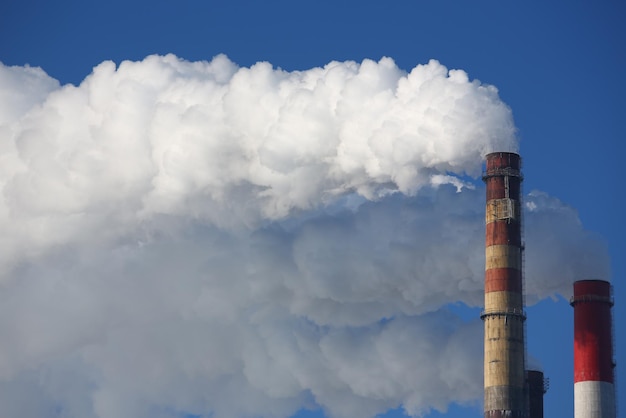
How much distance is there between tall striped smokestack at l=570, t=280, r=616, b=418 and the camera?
67188 millimetres

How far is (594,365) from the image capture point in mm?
67250

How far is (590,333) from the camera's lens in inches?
2665

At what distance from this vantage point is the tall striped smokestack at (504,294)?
66562 mm

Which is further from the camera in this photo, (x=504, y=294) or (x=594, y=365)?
(x=504, y=294)

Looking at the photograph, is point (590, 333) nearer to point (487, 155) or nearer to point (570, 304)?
point (570, 304)

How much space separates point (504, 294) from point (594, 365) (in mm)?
5750

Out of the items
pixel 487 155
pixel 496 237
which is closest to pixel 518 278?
pixel 496 237

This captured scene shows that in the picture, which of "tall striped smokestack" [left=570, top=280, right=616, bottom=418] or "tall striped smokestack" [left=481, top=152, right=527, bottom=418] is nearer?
"tall striped smokestack" [left=481, top=152, right=527, bottom=418]

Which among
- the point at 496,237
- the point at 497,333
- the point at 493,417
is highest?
the point at 496,237

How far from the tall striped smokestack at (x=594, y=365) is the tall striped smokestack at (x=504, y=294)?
9.61 ft

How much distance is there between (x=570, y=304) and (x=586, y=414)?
236 inches

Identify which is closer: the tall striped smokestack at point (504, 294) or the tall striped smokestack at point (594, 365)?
the tall striped smokestack at point (504, 294)

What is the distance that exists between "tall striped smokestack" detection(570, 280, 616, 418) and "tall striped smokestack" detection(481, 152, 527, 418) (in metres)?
2.93

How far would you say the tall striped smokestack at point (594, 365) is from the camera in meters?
67.2
